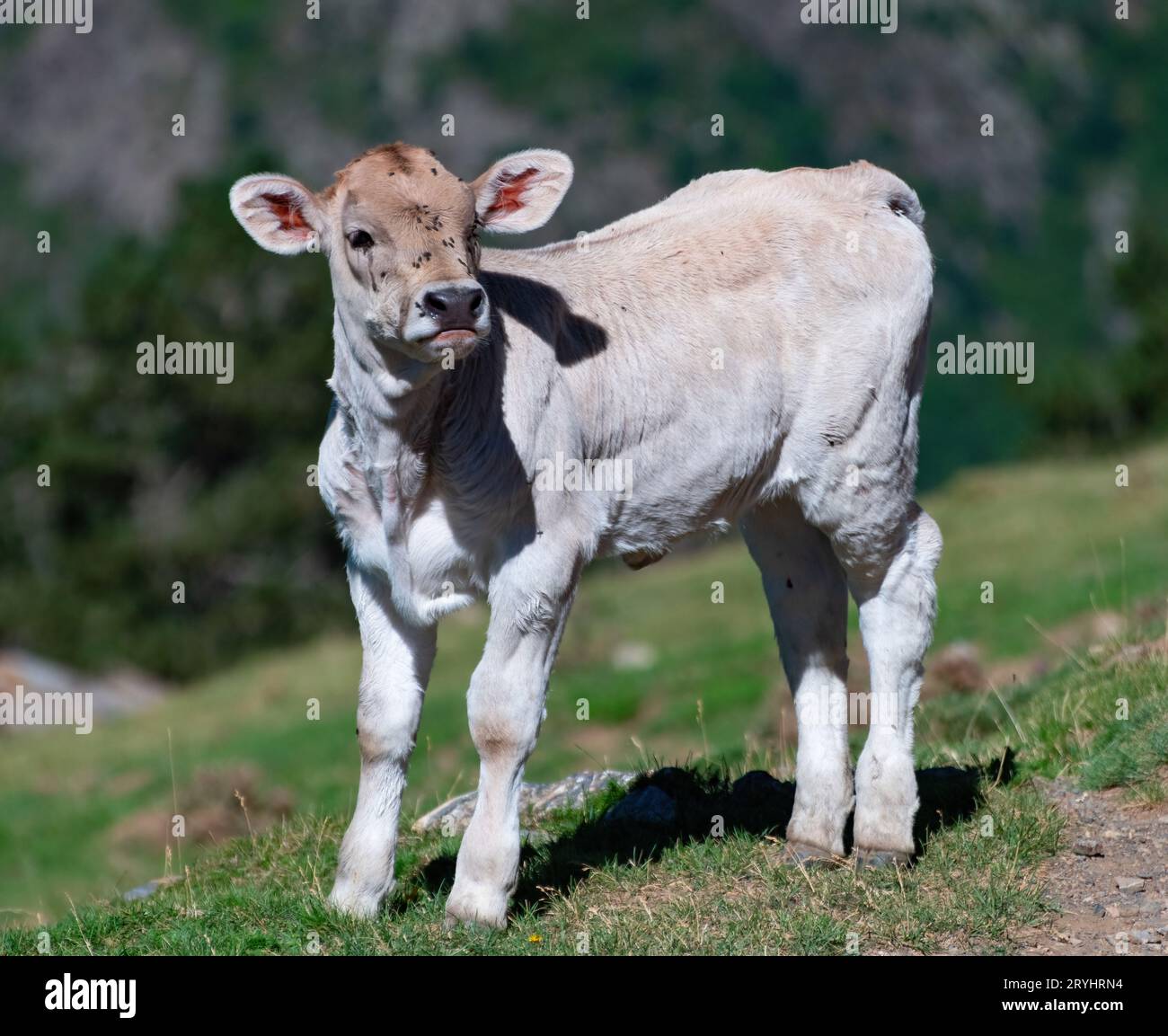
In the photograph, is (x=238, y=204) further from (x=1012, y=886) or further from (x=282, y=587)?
(x=282, y=587)

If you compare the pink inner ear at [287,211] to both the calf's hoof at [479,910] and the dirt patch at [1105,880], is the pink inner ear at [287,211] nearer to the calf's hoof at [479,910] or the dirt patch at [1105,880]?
the calf's hoof at [479,910]

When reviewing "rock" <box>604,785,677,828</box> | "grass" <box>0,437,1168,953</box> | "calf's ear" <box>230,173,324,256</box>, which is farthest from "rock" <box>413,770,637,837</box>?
"calf's ear" <box>230,173,324,256</box>

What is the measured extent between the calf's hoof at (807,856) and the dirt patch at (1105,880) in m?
1.10

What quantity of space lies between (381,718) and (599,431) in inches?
72.1

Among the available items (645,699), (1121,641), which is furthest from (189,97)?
(1121,641)

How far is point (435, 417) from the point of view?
27.0 feet

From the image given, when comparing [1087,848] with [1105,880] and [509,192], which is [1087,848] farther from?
[509,192]

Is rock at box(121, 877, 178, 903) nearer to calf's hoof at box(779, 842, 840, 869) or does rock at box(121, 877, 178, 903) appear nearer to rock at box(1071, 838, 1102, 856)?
calf's hoof at box(779, 842, 840, 869)

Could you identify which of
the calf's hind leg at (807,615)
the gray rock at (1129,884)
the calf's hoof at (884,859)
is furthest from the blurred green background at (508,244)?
the gray rock at (1129,884)

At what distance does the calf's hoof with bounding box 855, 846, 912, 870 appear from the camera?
898cm

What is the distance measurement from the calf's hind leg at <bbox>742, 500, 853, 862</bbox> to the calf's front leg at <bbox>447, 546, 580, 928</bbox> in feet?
6.76

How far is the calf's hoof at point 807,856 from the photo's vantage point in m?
9.16

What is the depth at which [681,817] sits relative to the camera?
33.0 feet

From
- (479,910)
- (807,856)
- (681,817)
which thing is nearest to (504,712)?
(479,910)
